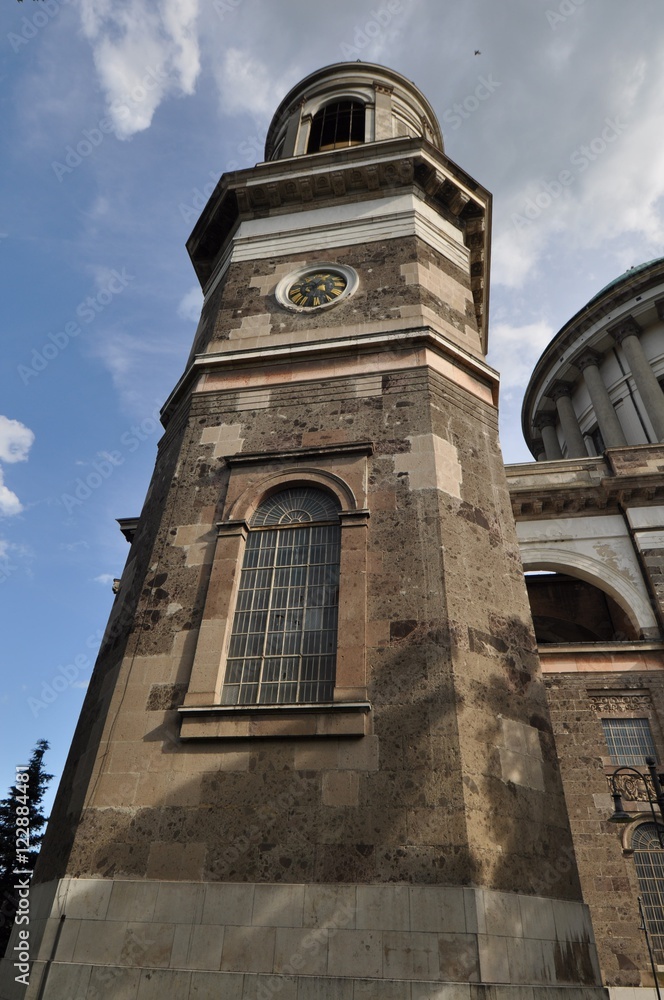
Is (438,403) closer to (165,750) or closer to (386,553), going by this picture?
(386,553)

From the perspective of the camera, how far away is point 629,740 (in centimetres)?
1404

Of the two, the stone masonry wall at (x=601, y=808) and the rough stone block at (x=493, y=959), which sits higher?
the stone masonry wall at (x=601, y=808)

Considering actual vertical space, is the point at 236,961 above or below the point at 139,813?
below

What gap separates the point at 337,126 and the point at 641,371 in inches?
632

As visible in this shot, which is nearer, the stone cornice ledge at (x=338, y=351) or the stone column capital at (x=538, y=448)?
the stone cornice ledge at (x=338, y=351)

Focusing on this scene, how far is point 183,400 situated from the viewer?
14195 millimetres

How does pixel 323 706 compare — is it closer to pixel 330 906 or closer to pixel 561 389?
pixel 330 906

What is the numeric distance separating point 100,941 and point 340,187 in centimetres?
1538

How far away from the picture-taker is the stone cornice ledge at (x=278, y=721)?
855 cm

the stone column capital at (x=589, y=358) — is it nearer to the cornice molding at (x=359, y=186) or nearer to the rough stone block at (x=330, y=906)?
the cornice molding at (x=359, y=186)

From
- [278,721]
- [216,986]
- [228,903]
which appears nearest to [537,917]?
[228,903]

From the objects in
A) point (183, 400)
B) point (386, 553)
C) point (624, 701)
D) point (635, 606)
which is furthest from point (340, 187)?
point (624, 701)

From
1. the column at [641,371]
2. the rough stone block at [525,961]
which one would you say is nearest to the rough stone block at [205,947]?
the rough stone block at [525,961]

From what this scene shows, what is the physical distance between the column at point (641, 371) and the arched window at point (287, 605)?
65.2 feet
